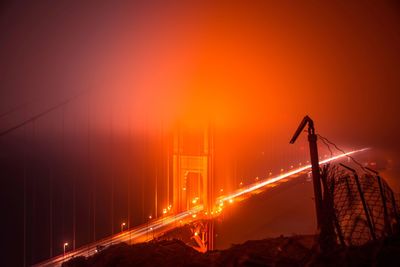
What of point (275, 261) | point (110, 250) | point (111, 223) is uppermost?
point (275, 261)

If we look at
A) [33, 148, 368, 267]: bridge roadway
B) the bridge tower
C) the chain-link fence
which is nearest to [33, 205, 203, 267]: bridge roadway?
[33, 148, 368, 267]: bridge roadway

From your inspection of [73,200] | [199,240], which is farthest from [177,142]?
[73,200]

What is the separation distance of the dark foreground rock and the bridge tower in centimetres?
1564

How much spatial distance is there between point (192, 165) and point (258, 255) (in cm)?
1831

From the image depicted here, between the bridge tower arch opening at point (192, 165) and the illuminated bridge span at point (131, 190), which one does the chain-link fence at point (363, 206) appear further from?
the bridge tower arch opening at point (192, 165)

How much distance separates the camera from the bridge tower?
22.0 meters

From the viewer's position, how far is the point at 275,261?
436 cm

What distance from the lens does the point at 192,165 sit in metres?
22.8

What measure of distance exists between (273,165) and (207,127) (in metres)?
47.3

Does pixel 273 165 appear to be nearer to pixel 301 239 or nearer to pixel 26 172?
pixel 26 172

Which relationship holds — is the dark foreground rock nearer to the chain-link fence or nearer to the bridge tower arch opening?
the chain-link fence

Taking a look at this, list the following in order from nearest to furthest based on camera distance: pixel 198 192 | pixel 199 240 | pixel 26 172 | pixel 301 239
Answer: pixel 301 239 < pixel 199 240 < pixel 198 192 < pixel 26 172

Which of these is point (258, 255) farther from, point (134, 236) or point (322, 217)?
point (134, 236)

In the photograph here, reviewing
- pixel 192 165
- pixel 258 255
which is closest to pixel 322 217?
pixel 258 255
